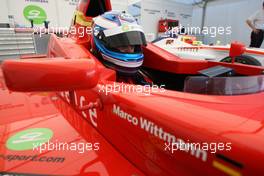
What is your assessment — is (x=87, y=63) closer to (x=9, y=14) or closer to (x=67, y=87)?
(x=67, y=87)

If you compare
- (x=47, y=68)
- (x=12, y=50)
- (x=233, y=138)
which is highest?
(x=47, y=68)

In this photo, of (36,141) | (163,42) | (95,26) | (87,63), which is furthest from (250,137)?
(163,42)

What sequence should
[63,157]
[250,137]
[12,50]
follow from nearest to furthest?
[250,137] → [63,157] → [12,50]

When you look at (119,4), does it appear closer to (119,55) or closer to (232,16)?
(232,16)

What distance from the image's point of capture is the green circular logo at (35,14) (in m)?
4.98

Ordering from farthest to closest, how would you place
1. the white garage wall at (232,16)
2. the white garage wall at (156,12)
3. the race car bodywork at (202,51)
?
1. the white garage wall at (232,16)
2. the white garage wall at (156,12)
3. the race car bodywork at (202,51)

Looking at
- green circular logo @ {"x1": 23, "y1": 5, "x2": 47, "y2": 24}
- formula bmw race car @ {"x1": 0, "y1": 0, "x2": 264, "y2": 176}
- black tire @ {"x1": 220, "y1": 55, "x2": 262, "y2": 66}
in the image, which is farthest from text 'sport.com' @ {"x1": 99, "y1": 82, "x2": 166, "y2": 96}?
green circular logo @ {"x1": 23, "y1": 5, "x2": 47, "y2": 24}

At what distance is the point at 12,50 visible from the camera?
3.60 metres

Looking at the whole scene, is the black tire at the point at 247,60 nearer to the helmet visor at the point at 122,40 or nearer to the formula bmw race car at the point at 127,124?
the formula bmw race car at the point at 127,124

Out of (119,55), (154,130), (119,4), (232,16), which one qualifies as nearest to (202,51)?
(119,55)

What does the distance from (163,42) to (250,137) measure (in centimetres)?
372

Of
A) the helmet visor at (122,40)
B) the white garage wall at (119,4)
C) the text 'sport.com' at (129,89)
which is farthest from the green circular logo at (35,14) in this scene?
the text 'sport.com' at (129,89)

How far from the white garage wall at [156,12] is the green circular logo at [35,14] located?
3.59 meters

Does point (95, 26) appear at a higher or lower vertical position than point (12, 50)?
higher
